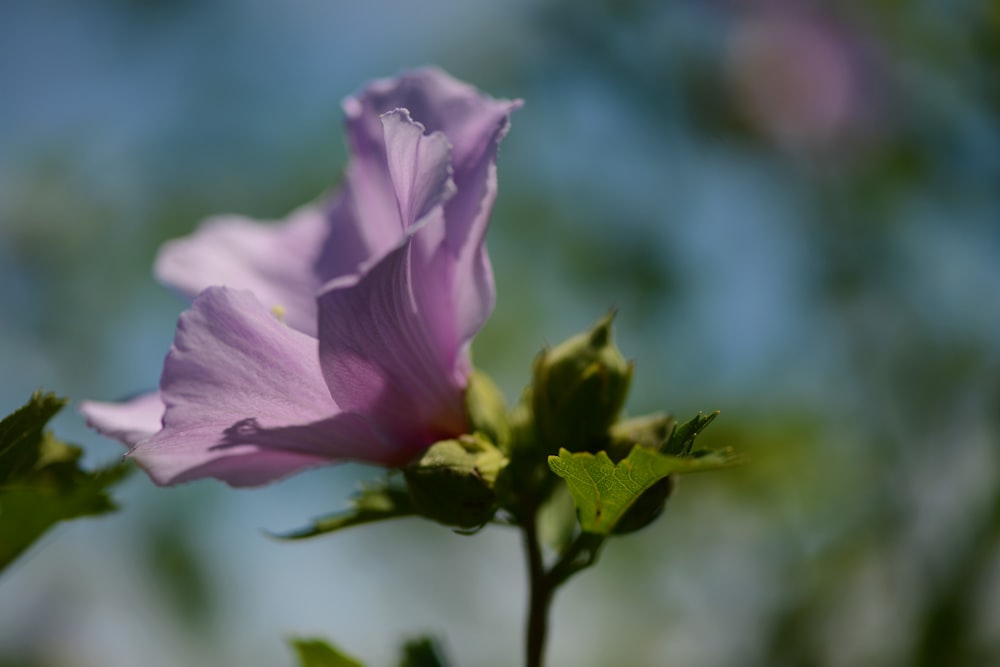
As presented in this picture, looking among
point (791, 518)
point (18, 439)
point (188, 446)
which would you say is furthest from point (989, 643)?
point (18, 439)

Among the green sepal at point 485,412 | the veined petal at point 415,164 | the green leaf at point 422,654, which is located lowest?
the green leaf at point 422,654

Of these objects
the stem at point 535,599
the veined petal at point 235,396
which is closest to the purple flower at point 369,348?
the veined petal at point 235,396

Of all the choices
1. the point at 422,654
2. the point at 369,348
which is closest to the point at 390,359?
the point at 369,348

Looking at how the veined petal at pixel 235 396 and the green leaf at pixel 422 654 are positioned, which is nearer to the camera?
the veined petal at pixel 235 396

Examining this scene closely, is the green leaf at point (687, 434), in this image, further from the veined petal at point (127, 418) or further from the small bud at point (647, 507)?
the veined petal at point (127, 418)

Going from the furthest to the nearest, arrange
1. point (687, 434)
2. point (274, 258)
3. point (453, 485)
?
point (274, 258)
point (453, 485)
point (687, 434)

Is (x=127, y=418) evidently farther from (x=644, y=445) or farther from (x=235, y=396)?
(x=644, y=445)

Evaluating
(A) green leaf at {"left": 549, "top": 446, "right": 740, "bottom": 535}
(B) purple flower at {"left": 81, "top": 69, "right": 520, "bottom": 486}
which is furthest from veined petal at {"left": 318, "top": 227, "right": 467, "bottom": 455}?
(A) green leaf at {"left": 549, "top": 446, "right": 740, "bottom": 535}
